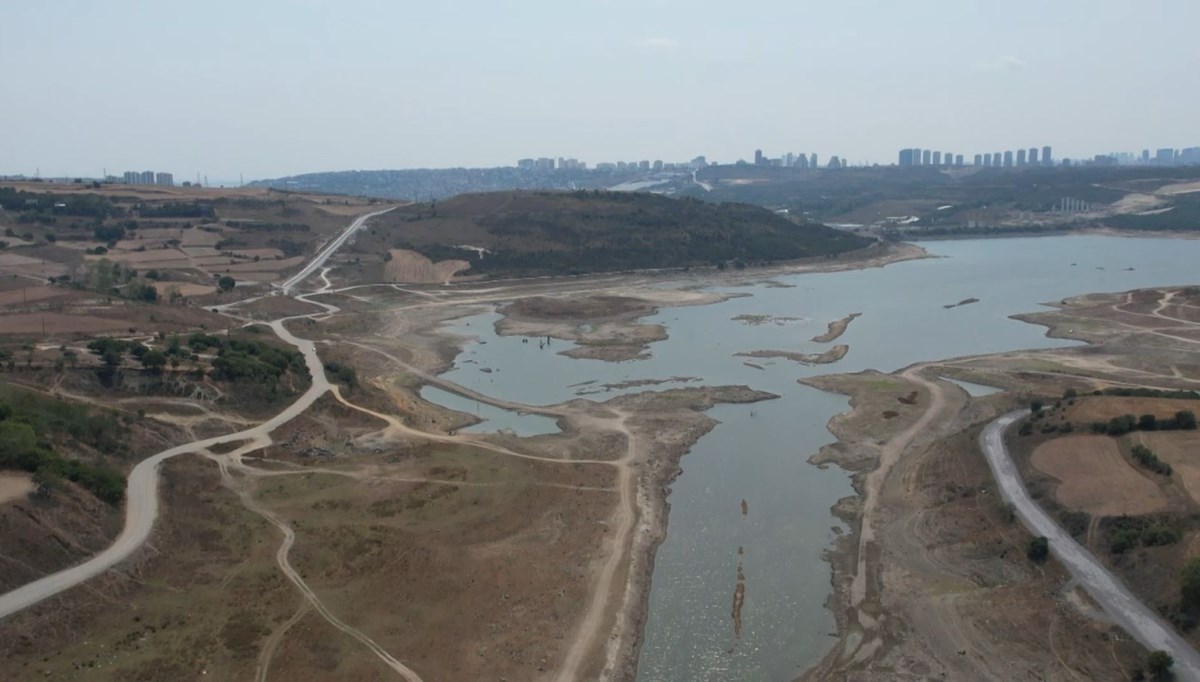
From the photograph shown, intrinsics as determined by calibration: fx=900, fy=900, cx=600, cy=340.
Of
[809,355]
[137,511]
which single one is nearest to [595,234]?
[809,355]

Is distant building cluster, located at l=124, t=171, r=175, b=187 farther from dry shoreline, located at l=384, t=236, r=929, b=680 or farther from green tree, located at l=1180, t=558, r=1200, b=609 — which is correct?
green tree, located at l=1180, t=558, r=1200, b=609

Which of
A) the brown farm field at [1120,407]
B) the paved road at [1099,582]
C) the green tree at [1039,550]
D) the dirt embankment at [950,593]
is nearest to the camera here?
the paved road at [1099,582]

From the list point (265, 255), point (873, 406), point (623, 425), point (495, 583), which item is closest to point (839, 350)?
point (873, 406)

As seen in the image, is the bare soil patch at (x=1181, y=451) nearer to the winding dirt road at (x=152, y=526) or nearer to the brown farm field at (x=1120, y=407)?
the brown farm field at (x=1120, y=407)

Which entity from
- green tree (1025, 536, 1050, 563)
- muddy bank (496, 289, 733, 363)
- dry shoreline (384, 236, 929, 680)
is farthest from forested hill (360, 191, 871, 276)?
green tree (1025, 536, 1050, 563)

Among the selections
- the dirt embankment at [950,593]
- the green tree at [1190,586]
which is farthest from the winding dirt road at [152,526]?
the green tree at [1190,586]

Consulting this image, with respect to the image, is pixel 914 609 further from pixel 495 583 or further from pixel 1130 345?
pixel 1130 345
